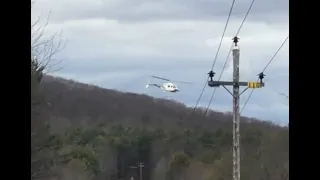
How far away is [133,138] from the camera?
1119 mm

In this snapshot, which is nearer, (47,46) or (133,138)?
(133,138)

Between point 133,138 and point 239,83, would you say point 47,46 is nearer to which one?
point 133,138

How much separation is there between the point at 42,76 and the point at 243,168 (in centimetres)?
59

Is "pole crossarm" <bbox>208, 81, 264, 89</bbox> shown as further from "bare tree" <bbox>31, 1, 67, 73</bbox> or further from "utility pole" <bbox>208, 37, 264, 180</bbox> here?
"bare tree" <bbox>31, 1, 67, 73</bbox>

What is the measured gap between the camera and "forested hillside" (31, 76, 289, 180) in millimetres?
1106

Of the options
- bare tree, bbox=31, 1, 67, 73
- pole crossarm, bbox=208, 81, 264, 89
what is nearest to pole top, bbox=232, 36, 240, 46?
pole crossarm, bbox=208, 81, 264, 89

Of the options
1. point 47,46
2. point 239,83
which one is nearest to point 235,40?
point 239,83

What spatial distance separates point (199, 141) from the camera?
1.10 metres

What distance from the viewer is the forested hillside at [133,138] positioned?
1106mm

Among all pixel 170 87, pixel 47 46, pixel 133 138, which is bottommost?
pixel 133 138
